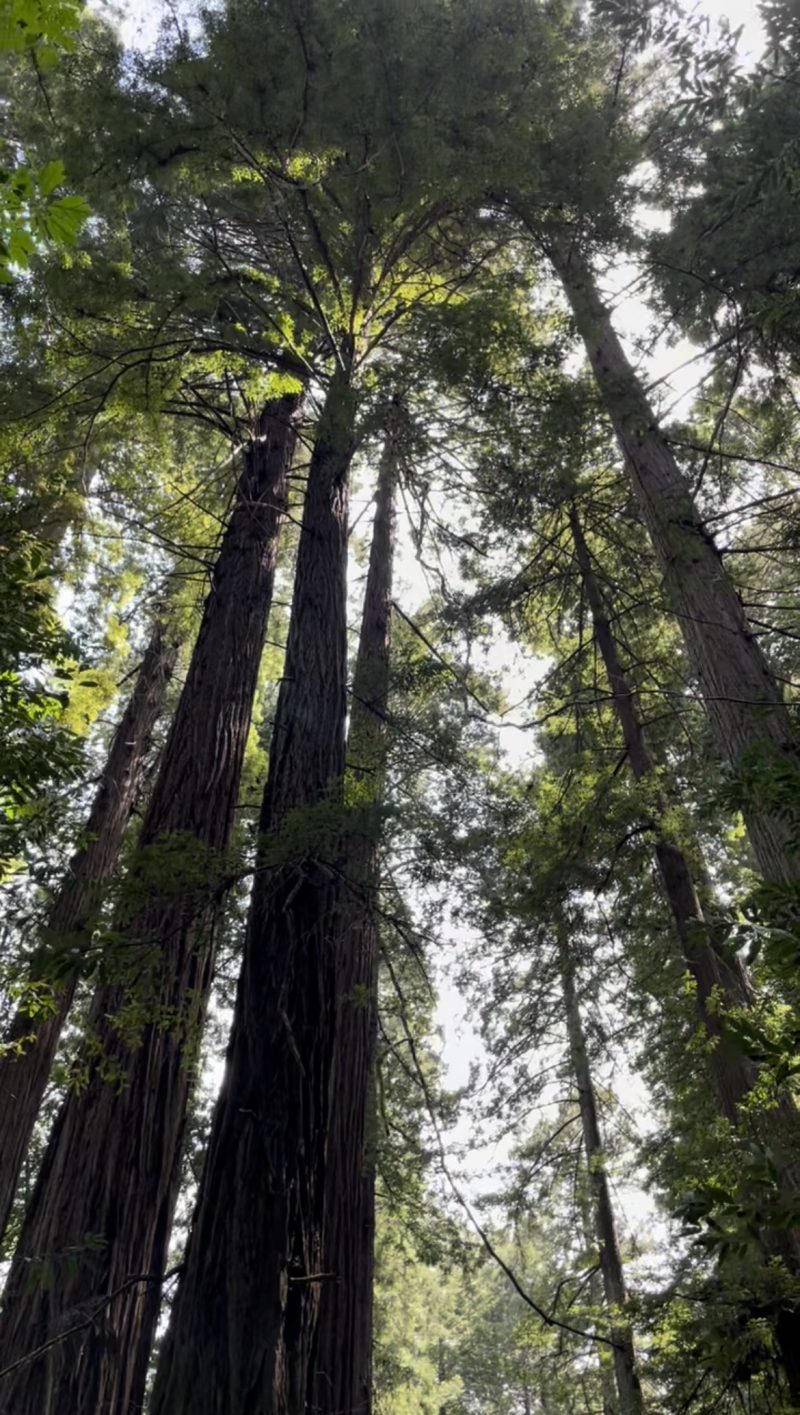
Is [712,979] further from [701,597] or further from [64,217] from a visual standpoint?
[64,217]

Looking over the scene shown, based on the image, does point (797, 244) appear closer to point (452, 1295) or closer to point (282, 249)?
point (282, 249)

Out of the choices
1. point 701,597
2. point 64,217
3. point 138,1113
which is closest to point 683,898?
point 701,597

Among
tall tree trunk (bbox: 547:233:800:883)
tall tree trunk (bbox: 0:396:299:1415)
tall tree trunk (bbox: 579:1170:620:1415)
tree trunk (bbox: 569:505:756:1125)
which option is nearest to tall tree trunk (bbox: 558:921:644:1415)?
tall tree trunk (bbox: 579:1170:620:1415)

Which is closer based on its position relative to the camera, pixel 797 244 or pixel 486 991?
pixel 797 244

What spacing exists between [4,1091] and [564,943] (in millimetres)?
4780

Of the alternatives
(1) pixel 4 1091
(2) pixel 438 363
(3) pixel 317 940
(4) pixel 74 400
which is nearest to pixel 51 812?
(3) pixel 317 940

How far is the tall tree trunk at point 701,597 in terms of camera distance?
477 cm

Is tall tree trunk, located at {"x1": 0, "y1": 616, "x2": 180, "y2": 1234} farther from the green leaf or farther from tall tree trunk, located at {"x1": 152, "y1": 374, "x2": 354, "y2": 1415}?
the green leaf

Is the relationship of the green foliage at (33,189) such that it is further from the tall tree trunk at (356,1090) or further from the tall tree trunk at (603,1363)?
the tall tree trunk at (603,1363)

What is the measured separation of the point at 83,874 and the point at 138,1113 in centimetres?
145

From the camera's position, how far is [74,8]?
1.94 metres

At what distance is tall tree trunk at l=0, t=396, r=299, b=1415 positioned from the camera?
3.45 meters

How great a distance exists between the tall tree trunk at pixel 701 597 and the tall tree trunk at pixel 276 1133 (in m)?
2.30

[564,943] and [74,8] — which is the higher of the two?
[564,943]
